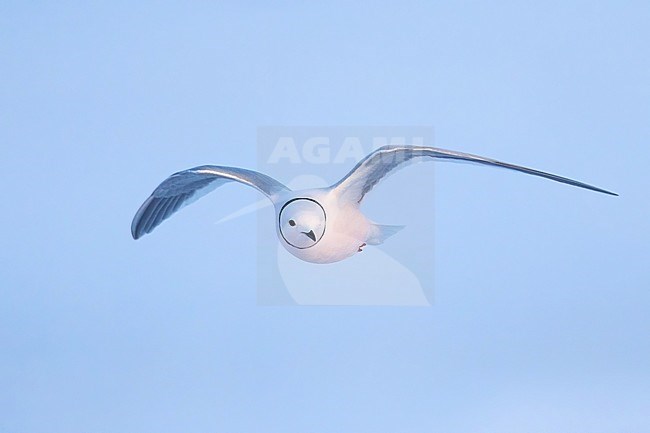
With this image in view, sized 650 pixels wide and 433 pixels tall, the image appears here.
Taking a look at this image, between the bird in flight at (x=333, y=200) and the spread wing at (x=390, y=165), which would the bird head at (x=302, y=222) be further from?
the spread wing at (x=390, y=165)

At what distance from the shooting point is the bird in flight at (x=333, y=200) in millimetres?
2984

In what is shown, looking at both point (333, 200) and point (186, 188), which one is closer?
point (333, 200)

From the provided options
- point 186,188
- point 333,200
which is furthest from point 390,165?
point 186,188

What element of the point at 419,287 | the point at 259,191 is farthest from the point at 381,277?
the point at 259,191

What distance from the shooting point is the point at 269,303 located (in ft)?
12.4

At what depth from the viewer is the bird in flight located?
2984 millimetres

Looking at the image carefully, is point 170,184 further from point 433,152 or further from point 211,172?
point 433,152

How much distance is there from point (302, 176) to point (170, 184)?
0.54 meters

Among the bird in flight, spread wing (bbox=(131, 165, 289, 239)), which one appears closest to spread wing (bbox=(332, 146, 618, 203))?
the bird in flight

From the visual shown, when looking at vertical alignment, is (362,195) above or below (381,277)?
above

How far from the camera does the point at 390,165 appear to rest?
3111mm

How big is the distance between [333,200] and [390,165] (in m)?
0.24

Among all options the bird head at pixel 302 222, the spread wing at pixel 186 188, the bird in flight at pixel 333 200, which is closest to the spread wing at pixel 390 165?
the bird in flight at pixel 333 200

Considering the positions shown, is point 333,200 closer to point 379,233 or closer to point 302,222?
point 302,222
